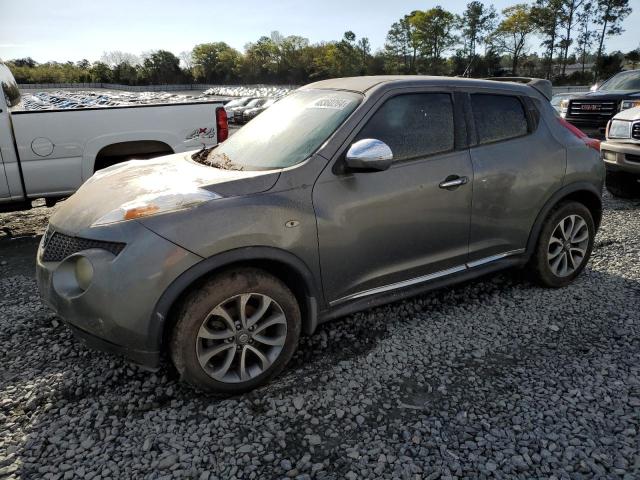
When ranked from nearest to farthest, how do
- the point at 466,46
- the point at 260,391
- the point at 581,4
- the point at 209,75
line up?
the point at 260,391 < the point at 581,4 < the point at 466,46 < the point at 209,75

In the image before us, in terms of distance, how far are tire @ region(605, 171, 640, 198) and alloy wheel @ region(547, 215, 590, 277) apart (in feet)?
12.7

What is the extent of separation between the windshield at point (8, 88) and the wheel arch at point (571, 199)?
5.60 meters

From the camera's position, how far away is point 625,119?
6.79 meters

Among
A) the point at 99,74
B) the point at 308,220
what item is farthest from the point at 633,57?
the point at 308,220

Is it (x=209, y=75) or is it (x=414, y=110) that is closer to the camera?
(x=414, y=110)

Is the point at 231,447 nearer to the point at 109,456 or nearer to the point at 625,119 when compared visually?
the point at 109,456

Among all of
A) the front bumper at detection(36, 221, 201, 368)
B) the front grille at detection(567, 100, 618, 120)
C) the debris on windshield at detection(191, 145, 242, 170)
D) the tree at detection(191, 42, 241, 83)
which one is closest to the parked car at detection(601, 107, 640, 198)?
the front grille at detection(567, 100, 618, 120)

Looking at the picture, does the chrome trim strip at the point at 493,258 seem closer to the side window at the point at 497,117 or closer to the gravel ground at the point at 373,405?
the gravel ground at the point at 373,405

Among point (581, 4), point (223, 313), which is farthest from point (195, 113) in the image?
point (581, 4)

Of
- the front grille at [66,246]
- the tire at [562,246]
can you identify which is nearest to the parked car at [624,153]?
the tire at [562,246]

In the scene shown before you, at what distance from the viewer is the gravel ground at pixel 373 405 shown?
2311 millimetres

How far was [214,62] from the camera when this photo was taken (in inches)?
3204

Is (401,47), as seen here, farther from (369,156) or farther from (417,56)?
(369,156)

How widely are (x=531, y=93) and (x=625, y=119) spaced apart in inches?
156
